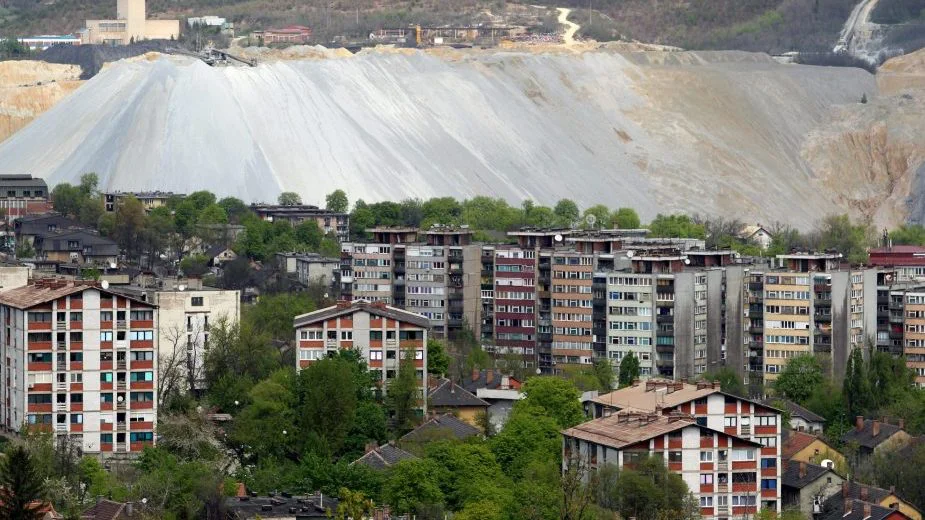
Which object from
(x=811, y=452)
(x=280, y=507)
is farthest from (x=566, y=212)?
(x=280, y=507)

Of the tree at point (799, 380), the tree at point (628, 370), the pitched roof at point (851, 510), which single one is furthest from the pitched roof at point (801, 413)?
the pitched roof at point (851, 510)

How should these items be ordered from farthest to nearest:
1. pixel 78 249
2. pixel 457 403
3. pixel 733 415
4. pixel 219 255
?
1. pixel 219 255
2. pixel 78 249
3. pixel 457 403
4. pixel 733 415

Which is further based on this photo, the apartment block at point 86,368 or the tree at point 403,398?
the tree at point 403,398

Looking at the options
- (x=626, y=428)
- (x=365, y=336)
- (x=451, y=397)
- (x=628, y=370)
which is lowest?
(x=626, y=428)

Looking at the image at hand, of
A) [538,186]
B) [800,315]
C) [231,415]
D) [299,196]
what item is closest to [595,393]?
[231,415]

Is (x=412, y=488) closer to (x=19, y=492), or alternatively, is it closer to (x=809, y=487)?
(x=809, y=487)

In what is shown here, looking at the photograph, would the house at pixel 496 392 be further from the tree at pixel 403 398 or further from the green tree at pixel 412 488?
the green tree at pixel 412 488
